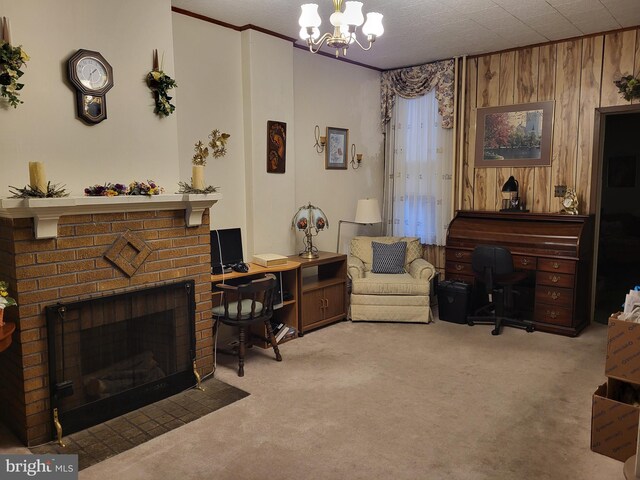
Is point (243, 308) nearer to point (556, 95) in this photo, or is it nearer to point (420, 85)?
point (420, 85)

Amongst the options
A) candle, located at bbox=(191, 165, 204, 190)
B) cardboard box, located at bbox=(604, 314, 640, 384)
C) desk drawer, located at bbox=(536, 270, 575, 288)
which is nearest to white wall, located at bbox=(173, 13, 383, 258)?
candle, located at bbox=(191, 165, 204, 190)

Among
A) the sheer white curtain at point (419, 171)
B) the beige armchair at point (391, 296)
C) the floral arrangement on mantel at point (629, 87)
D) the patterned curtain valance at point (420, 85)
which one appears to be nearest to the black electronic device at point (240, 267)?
the beige armchair at point (391, 296)

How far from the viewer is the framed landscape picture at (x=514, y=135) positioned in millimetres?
4742

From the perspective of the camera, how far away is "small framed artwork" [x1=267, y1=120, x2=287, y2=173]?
14.4 ft

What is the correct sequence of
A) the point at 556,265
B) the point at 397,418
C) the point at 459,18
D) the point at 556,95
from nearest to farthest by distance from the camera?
the point at 397,418 → the point at 459,18 → the point at 556,265 → the point at 556,95

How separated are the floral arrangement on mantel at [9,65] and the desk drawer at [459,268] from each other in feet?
12.9

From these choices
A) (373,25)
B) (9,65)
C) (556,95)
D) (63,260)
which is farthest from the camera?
(556,95)

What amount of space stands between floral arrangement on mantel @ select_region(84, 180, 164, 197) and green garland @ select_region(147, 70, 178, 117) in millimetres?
510

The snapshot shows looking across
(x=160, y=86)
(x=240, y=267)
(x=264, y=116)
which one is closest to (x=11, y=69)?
(x=160, y=86)

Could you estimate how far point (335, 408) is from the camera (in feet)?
9.79

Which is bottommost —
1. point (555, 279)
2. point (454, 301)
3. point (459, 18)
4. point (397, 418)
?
point (397, 418)

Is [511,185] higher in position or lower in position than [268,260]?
higher

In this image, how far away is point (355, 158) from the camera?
5516mm

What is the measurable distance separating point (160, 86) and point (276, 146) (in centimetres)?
144
